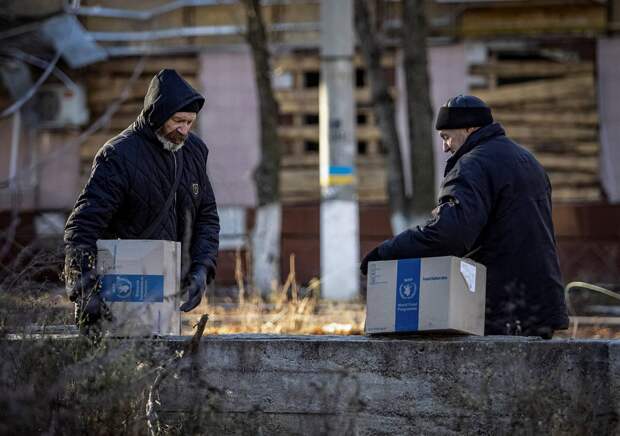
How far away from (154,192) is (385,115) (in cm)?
1063

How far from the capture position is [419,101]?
1543cm

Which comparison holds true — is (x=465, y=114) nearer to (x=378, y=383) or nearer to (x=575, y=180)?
(x=378, y=383)

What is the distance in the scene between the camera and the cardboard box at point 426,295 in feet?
19.1

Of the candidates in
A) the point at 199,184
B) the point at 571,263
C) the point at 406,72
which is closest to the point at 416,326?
the point at 199,184

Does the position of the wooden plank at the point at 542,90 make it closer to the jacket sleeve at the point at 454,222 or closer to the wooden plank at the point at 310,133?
the wooden plank at the point at 310,133

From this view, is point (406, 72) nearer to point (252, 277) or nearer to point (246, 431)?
point (252, 277)

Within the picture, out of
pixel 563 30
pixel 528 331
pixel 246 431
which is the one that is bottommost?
pixel 246 431

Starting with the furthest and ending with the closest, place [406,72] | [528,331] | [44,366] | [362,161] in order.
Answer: [362,161] → [406,72] → [528,331] → [44,366]

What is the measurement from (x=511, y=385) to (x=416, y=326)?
20.4 inches

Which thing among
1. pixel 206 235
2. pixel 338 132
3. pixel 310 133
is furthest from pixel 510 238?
pixel 310 133

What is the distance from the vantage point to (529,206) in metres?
6.25

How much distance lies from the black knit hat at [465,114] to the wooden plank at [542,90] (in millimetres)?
13807

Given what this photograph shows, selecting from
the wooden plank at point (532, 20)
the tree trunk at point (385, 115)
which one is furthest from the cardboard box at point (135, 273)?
the wooden plank at point (532, 20)

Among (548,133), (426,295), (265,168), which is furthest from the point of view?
(548,133)
